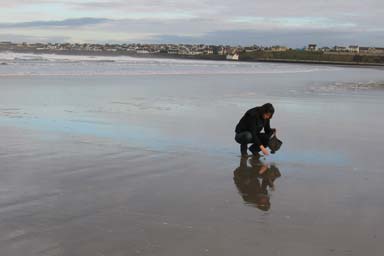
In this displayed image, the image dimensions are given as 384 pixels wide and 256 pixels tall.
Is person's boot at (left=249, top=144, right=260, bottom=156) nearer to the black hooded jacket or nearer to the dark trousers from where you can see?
the dark trousers

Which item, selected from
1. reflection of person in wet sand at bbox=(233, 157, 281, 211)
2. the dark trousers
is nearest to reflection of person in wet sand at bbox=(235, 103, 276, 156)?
the dark trousers

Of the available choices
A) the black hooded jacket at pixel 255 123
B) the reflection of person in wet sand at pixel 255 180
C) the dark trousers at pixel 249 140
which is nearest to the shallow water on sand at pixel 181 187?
the reflection of person in wet sand at pixel 255 180

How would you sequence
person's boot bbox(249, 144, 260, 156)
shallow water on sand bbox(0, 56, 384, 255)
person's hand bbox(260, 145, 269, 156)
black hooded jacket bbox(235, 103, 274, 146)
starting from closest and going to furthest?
shallow water on sand bbox(0, 56, 384, 255), person's hand bbox(260, 145, 269, 156), black hooded jacket bbox(235, 103, 274, 146), person's boot bbox(249, 144, 260, 156)

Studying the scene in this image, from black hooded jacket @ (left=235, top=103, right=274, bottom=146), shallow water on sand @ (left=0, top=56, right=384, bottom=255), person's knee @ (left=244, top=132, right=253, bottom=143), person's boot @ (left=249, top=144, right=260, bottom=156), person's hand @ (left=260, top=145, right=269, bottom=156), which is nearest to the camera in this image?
shallow water on sand @ (left=0, top=56, right=384, bottom=255)

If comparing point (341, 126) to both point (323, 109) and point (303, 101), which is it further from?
point (303, 101)

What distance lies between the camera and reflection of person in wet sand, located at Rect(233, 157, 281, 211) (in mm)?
6137

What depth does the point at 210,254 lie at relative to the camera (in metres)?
4.40

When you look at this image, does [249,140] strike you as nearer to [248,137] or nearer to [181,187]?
[248,137]

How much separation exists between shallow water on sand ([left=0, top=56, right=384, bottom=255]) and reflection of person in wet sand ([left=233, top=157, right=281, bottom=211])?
15 mm

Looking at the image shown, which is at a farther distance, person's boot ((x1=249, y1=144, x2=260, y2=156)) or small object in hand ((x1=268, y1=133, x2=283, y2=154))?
person's boot ((x1=249, y1=144, x2=260, y2=156))

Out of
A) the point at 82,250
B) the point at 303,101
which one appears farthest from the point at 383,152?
the point at 303,101

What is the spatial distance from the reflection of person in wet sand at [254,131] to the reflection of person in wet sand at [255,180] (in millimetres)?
236

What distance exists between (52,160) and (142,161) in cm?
129

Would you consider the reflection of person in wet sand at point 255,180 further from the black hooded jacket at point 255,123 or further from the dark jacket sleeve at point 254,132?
the black hooded jacket at point 255,123
